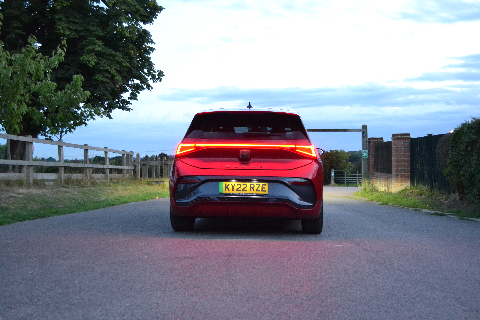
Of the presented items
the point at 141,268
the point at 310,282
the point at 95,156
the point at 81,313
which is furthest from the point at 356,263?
the point at 95,156

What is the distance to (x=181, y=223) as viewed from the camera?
7.71m

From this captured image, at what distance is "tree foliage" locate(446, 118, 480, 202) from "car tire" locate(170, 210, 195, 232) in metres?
6.56

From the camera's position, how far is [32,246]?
6.39 meters

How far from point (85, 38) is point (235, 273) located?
21.5 meters

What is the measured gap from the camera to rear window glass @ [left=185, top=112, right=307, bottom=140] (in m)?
7.27

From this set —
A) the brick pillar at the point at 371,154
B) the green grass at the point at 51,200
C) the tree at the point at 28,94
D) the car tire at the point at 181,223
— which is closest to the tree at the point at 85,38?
the tree at the point at 28,94

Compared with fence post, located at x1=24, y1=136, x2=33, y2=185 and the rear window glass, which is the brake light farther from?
fence post, located at x1=24, y1=136, x2=33, y2=185

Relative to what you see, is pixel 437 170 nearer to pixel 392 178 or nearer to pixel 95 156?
pixel 392 178

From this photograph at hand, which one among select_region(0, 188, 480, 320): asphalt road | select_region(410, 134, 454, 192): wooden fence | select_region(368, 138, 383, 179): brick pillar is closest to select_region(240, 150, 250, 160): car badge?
select_region(0, 188, 480, 320): asphalt road

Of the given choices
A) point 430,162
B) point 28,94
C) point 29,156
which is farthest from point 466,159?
point 28,94

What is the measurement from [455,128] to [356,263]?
937 cm

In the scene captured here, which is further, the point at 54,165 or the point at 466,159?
the point at 54,165

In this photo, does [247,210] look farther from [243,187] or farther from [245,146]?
[245,146]

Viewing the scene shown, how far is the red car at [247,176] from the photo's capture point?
704 cm
